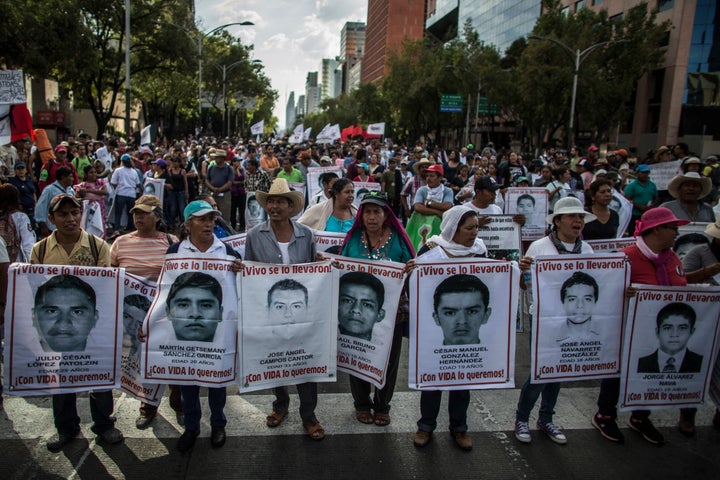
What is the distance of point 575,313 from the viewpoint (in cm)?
415

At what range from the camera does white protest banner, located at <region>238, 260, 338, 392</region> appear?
3.98 meters

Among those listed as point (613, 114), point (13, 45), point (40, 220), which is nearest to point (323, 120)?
point (613, 114)

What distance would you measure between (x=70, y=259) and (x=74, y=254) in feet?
0.15

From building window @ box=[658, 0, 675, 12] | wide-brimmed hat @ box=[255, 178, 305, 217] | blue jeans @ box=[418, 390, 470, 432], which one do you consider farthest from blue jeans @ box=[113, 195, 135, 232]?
building window @ box=[658, 0, 675, 12]

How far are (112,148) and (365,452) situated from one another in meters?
16.0

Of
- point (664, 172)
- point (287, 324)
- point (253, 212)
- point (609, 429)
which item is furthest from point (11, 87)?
point (664, 172)

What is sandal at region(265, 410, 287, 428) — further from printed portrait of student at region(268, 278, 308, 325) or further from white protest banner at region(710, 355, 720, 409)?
white protest banner at region(710, 355, 720, 409)

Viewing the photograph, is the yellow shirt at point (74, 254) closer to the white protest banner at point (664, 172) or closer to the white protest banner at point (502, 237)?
the white protest banner at point (502, 237)

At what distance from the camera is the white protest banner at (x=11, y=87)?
9.09 meters

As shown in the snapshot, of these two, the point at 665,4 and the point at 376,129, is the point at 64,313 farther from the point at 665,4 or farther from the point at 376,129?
the point at 665,4

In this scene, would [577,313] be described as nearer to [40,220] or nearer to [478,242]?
[478,242]

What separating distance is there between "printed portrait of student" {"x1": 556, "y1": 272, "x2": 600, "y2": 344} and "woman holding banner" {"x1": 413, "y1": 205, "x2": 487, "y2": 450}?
26.1 inches

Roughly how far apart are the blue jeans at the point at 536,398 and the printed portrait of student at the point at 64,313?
317cm

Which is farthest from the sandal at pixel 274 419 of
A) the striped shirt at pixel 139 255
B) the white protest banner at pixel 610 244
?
the white protest banner at pixel 610 244
